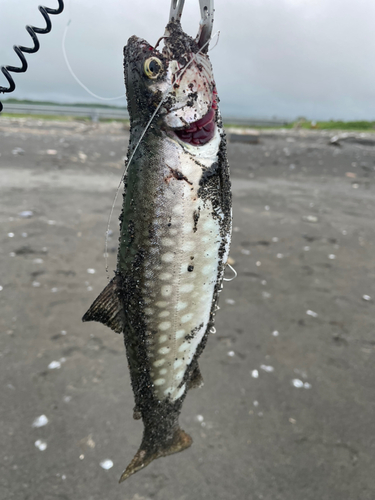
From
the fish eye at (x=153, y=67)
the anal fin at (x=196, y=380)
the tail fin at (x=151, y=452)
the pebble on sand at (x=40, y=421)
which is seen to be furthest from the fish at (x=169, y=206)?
the pebble on sand at (x=40, y=421)

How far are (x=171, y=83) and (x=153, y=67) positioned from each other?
77 millimetres

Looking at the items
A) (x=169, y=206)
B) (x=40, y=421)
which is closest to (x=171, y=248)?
(x=169, y=206)

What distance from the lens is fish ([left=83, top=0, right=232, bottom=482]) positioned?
1180 mm

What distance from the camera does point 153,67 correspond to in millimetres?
1150

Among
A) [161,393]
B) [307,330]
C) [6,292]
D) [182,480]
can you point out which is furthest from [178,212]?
[6,292]

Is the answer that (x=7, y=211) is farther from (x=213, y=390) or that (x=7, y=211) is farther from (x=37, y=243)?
(x=213, y=390)

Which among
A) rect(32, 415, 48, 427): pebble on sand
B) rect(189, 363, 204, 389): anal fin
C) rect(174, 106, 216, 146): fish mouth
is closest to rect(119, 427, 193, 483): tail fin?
rect(189, 363, 204, 389): anal fin

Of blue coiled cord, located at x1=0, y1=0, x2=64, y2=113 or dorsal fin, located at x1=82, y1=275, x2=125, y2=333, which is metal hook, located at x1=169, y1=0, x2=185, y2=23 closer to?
blue coiled cord, located at x1=0, y1=0, x2=64, y2=113

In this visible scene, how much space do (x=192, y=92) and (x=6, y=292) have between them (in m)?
3.90

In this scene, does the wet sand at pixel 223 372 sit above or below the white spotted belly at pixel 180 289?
below

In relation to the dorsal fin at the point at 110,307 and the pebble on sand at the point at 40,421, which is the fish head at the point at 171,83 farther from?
the pebble on sand at the point at 40,421

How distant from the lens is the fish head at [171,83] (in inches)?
45.7

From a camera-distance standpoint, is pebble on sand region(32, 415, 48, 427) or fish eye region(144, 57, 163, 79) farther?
pebble on sand region(32, 415, 48, 427)

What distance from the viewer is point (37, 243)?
5.31 metres
